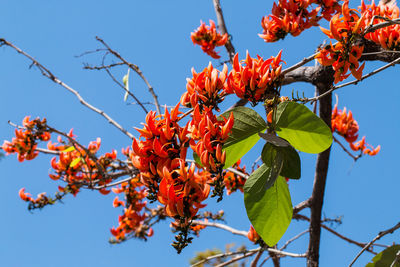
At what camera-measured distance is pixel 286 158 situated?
3.23 ft

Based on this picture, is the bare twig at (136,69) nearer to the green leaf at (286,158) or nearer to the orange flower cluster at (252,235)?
the orange flower cluster at (252,235)

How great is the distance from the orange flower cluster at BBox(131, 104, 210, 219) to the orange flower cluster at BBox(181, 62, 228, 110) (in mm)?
71

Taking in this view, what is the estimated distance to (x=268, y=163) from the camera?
3.20 ft

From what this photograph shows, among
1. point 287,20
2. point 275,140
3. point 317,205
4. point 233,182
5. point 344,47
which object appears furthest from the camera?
point 233,182

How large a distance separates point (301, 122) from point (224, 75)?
21 cm

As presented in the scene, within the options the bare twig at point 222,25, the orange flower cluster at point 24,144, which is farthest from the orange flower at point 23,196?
the bare twig at point 222,25

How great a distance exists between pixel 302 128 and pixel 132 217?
243 cm

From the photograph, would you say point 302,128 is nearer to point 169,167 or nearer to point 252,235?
point 169,167

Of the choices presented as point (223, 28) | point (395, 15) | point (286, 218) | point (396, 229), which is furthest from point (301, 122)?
A: point (223, 28)

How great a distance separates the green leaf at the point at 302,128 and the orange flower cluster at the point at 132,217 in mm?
2209

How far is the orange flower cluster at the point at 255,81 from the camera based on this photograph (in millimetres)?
978

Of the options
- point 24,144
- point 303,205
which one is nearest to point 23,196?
point 24,144

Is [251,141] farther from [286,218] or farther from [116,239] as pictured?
[116,239]

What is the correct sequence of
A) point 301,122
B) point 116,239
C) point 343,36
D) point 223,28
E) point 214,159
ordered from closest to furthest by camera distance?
point 214,159, point 301,122, point 343,36, point 223,28, point 116,239
